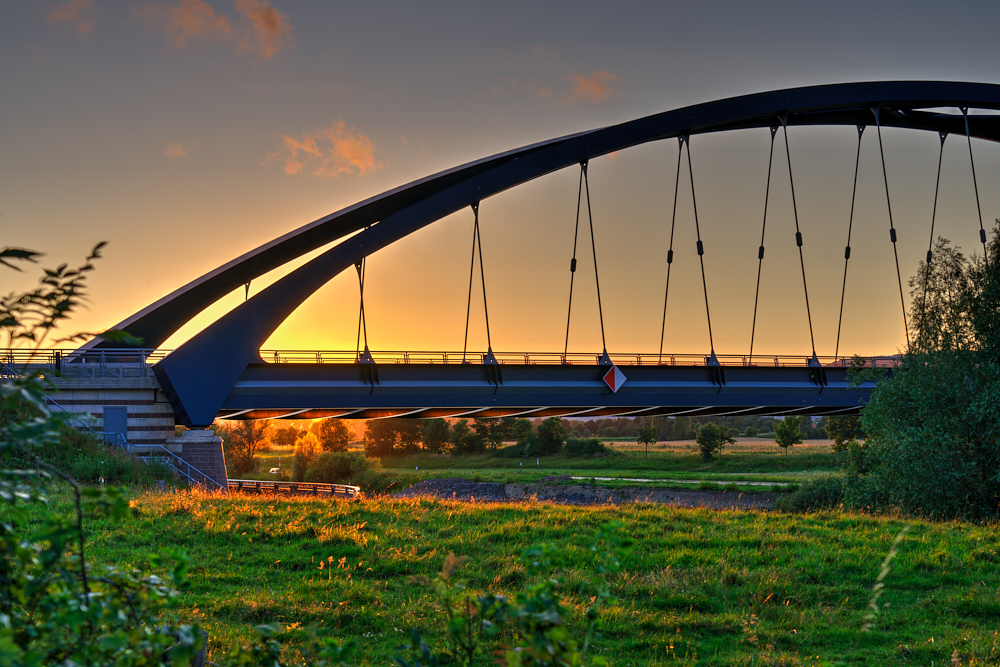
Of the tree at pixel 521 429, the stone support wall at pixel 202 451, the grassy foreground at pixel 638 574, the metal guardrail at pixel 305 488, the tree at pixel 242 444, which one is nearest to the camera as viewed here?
the grassy foreground at pixel 638 574

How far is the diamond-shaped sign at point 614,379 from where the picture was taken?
115ft

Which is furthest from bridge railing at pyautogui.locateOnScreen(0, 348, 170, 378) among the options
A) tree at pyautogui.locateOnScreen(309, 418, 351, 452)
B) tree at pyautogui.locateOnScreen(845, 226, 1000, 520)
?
tree at pyautogui.locateOnScreen(309, 418, 351, 452)

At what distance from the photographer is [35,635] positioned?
130 inches

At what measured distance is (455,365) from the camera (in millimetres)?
33562

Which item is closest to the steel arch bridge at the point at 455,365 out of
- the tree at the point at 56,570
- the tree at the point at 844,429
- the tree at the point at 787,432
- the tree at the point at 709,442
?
the tree at the point at 56,570

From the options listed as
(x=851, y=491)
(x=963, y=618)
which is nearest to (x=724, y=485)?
(x=851, y=491)

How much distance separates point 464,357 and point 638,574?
75.1 ft

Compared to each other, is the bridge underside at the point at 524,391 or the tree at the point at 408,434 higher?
the bridge underside at the point at 524,391

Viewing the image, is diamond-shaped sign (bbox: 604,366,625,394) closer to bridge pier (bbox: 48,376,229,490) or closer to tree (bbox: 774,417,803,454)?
bridge pier (bbox: 48,376,229,490)

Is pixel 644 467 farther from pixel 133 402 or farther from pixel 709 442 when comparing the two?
pixel 133 402

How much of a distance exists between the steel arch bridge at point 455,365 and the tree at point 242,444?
71.1 metres

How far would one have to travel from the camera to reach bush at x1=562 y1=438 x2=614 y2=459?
310 feet

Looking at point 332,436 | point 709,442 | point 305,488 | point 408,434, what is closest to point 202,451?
point 305,488

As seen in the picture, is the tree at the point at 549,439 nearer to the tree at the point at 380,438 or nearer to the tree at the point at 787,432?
the tree at the point at 380,438
